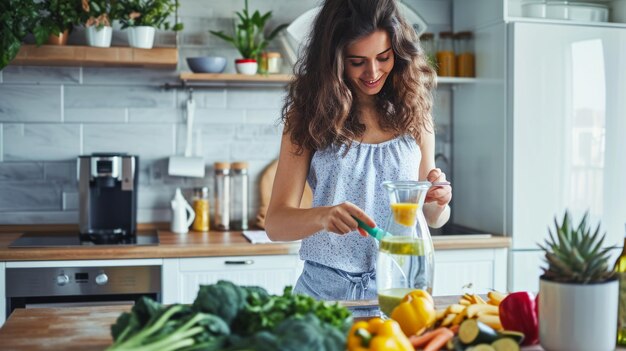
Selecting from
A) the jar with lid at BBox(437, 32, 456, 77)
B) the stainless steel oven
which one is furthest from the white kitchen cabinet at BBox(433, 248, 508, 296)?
the stainless steel oven

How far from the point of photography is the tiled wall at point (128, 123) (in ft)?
11.4

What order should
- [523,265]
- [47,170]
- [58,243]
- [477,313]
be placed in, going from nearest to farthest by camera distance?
[477,313], [58,243], [523,265], [47,170]

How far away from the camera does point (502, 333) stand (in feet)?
4.51

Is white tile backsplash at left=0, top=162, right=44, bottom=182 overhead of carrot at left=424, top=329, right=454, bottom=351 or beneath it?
overhead

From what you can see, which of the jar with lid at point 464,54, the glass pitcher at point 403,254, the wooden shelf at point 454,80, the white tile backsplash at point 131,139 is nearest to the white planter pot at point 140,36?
the white tile backsplash at point 131,139

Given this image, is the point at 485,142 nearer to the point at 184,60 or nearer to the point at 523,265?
the point at 523,265

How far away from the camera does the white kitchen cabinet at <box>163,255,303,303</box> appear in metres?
3.00

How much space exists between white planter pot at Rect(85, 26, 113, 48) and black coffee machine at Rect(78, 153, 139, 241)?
1.53 ft

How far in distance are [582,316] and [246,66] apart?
7.78 feet

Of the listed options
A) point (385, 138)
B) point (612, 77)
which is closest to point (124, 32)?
point (385, 138)

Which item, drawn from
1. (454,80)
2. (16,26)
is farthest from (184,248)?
(454,80)

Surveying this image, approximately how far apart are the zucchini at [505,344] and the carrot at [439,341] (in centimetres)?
8

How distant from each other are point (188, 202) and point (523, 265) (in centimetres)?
156

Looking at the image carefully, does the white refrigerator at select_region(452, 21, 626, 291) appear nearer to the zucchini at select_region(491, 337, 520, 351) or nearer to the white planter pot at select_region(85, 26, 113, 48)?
the white planter pot at select_region(85, 26, 113, 48)
